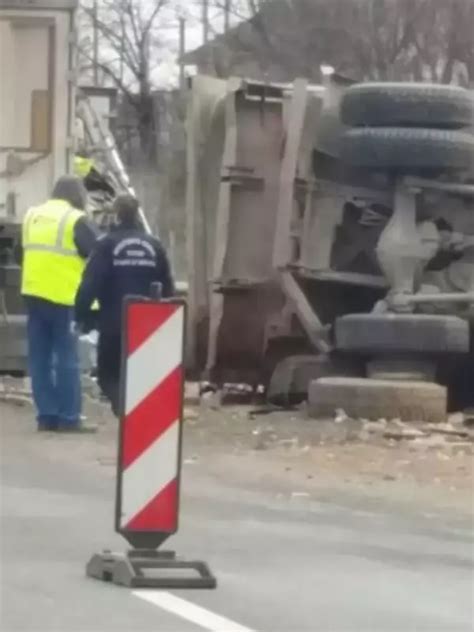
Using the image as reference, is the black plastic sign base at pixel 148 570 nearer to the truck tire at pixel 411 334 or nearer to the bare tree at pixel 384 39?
the truck tire at pixel 411 334

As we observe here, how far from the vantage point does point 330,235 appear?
14.3 m

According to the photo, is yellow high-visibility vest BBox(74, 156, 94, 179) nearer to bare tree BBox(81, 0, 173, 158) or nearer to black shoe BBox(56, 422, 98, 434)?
black shoe BBox(56, 422, 98, 434)

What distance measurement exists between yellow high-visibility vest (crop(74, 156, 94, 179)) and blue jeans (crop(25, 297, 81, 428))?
202 inches

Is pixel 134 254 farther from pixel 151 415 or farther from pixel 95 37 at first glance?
pixel 95 37

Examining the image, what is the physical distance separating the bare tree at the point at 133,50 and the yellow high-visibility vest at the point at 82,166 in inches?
1332

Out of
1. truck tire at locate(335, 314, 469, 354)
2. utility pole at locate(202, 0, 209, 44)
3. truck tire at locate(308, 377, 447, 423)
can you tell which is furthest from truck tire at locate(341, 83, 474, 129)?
utility pole at locate(202, 0, 209, 44)

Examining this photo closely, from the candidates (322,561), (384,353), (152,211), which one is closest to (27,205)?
(384,353)

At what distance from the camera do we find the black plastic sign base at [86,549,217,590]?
7555 millimetres

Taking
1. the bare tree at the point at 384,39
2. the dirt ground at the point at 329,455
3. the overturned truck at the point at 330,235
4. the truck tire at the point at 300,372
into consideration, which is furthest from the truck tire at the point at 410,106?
the bare tree at the point at 384,39

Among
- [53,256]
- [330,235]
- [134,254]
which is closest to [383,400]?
[330,235]

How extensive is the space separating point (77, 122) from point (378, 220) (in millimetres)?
4520

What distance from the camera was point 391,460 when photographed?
11.9 metres

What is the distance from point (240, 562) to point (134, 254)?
461 cm

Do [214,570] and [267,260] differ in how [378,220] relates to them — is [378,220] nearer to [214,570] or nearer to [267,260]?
[267,260]
